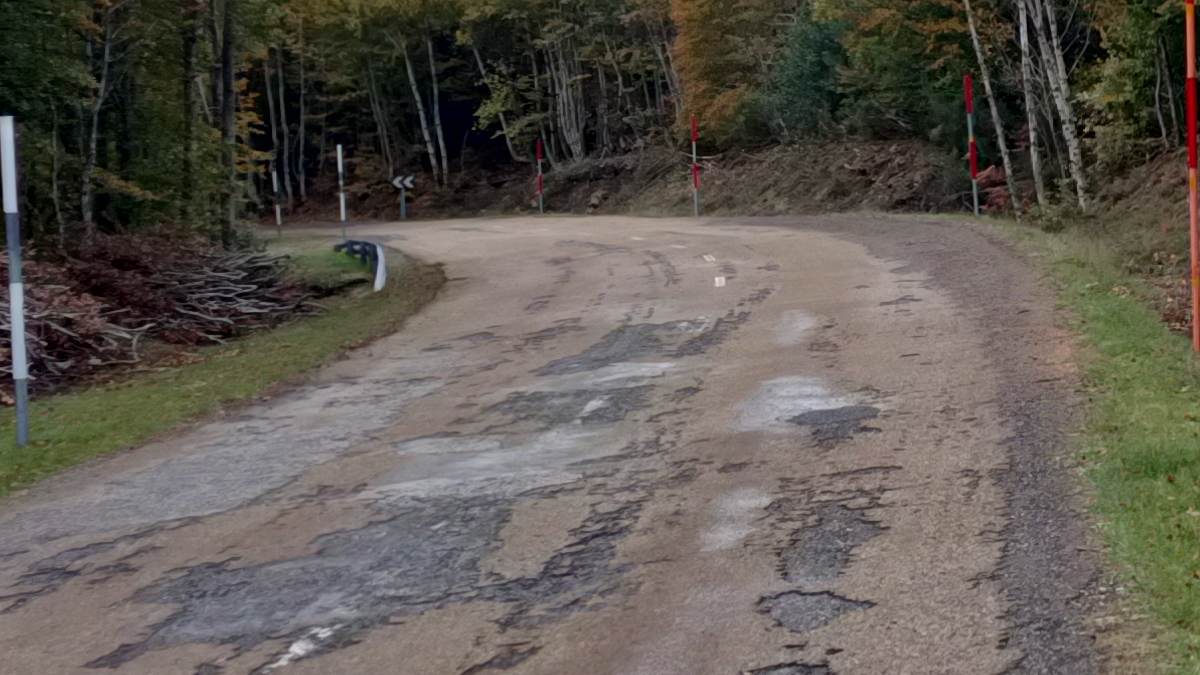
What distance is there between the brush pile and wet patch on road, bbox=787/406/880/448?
9.00m

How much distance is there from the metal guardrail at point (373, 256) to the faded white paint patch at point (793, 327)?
9491 mm

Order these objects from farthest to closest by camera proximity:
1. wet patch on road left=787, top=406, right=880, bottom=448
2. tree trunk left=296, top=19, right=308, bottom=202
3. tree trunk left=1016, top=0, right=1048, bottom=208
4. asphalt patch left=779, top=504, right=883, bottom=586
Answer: tree trunk left=296, top=19, right=308, bottom=202 < tree trunk left=1016, top=0, right=1048, bottom=208 < wet patch on road left=787, top=406, right=880, bottom=448 < asphalt patch left=779, top=504, right=883, bottom=586

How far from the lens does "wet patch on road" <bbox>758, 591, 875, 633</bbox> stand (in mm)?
4891

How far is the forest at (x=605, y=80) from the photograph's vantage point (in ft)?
67.6

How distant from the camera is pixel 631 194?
41688 mm

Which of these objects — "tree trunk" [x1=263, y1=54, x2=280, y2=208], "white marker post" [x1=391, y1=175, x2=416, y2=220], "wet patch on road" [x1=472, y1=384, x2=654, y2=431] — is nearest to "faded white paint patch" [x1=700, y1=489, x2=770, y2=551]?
"wet patch on road" [x1=472, y1=384, x2=654, y2=431]

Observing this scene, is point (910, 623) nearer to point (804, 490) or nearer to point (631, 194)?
point (804, 490)

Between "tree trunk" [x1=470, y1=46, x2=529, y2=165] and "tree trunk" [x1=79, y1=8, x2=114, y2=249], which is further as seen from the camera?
"tree trunk" [x1=470, y1=46, x2=529, y2=165]

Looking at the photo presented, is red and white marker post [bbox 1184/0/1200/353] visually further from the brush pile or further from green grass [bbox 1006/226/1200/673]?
the brush pile

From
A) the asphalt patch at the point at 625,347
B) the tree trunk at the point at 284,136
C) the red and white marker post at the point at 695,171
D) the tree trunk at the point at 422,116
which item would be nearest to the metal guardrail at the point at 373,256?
the asphalt patch at the point at 625,347

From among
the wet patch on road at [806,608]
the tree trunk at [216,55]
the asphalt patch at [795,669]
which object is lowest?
the asphalt patch at [795,669]

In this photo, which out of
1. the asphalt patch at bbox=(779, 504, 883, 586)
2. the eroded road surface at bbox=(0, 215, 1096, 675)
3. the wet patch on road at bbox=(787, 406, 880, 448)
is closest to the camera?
the eroded road surface at bbox=(0, 215, 1096, 675)

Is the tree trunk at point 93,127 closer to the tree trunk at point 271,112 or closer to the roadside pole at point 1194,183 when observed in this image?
the roadside pole at point 1194,183

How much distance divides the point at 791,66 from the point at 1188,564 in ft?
102
